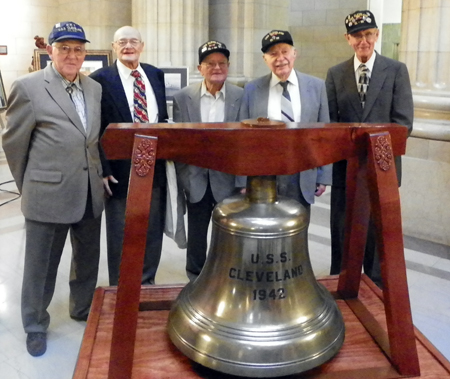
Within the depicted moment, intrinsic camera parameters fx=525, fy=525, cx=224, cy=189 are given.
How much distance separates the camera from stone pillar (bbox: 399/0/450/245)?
4691 millimetres

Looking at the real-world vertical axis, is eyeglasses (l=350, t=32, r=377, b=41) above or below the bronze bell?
above

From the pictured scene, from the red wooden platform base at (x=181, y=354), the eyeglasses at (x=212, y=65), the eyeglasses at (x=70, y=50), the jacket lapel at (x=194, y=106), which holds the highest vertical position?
the eyeglasses at (x=70, y=50)

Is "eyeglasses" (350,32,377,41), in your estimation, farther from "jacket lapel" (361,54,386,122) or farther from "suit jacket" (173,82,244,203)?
"suit jacket" (173,82,244,203)

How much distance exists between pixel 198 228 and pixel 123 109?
3.09ft

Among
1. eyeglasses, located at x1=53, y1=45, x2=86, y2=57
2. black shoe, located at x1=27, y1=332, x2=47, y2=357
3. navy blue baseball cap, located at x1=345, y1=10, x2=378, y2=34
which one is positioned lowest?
black shoe, located at x1=27, y1=332, x2=47, y2=357

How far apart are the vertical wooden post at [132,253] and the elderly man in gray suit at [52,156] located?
155 cm

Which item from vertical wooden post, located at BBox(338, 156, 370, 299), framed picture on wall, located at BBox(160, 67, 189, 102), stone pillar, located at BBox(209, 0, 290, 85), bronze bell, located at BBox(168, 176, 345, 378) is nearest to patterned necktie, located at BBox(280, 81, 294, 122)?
vertical wooden post, located at BBox(338, 156, 370, 299)

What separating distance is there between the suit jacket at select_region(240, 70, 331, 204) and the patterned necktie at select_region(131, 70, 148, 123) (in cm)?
62

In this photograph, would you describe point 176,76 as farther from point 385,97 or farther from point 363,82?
point 385,97

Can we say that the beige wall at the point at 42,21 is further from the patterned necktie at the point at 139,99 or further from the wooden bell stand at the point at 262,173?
the wooden bell stand at the point at 262,173

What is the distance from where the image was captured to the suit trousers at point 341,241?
347cm

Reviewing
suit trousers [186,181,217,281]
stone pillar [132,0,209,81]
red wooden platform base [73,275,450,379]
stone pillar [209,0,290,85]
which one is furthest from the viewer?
stone pillar [209,0,290,85]

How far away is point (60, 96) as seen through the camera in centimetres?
276

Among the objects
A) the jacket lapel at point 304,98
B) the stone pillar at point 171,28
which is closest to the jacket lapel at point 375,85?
the jacket lapel at point 304,98
